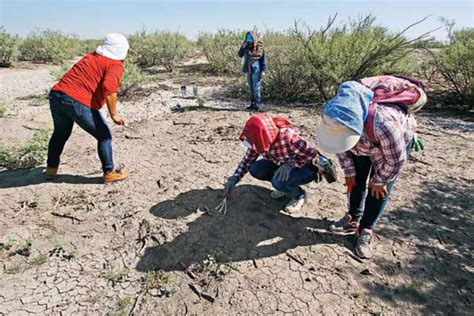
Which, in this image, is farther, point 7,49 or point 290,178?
point 7,49

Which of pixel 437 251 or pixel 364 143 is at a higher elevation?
pixel 364 143

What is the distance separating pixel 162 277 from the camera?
238 cm

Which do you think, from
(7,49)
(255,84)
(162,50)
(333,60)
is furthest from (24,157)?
(7,49)

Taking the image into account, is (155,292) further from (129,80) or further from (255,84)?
(129,80)

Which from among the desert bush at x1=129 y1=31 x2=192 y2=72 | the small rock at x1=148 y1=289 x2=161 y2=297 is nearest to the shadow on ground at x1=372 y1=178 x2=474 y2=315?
the small rock at x1=148 y1=289 x2=161 y2=297

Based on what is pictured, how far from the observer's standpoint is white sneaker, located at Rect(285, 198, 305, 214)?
9.81 feet

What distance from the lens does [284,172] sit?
2.71 metres

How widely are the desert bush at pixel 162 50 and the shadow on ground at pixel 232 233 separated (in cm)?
871

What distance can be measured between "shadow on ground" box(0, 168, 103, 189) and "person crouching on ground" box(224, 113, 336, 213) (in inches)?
66.5

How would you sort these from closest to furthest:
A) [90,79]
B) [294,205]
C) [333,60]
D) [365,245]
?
[365,245] < [294,205] < [90,79] < [333,60]

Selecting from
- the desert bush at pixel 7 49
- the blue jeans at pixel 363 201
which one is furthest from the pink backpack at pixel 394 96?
the desert bush at pixel 7 49

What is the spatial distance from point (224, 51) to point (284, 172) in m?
8.86

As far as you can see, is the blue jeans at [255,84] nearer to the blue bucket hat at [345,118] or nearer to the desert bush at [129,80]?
the desert bush at [129,80]

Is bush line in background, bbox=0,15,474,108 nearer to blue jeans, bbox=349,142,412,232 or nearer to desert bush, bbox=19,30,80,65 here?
blue jeans, bbox=349,142,412,232
